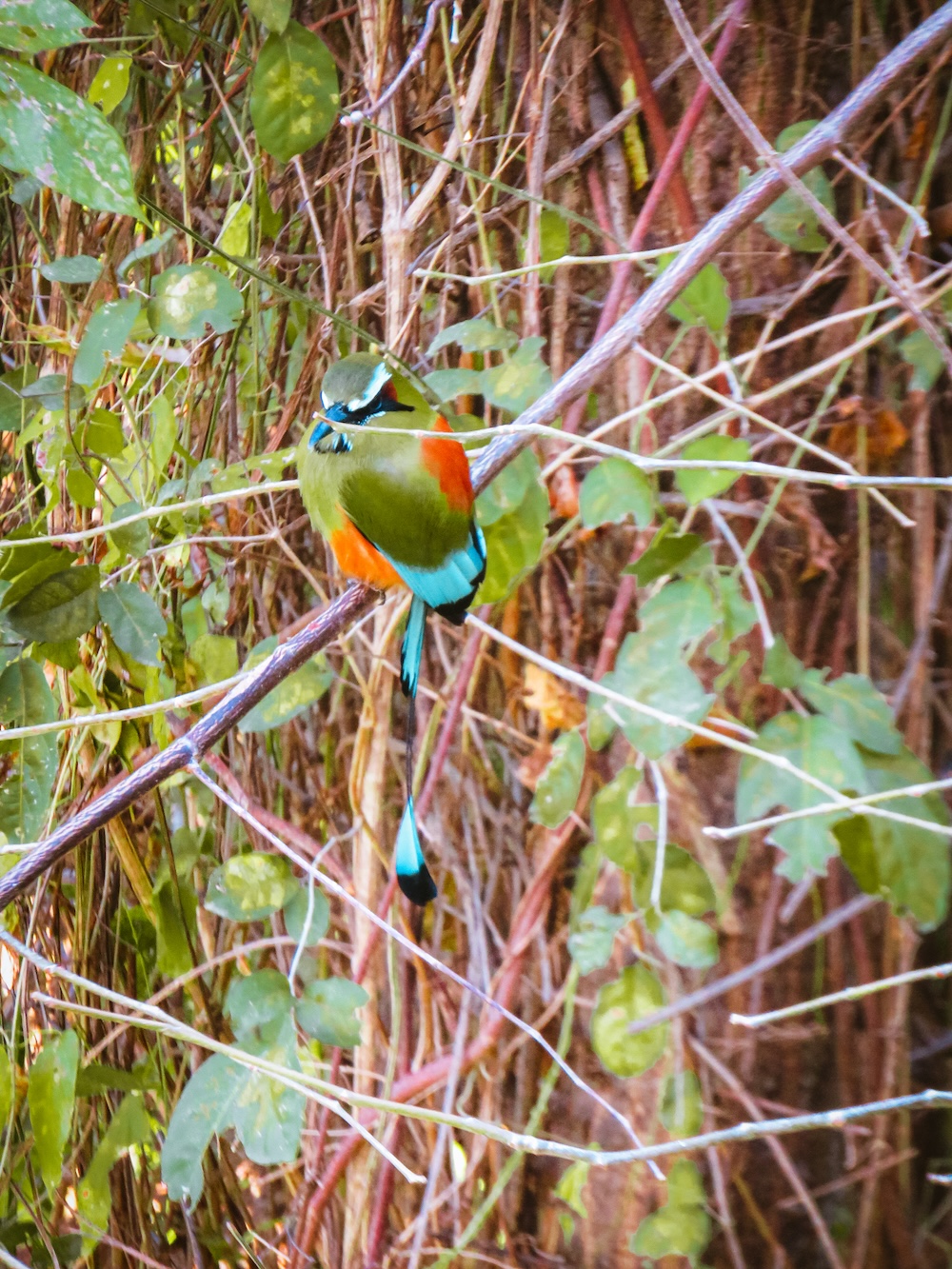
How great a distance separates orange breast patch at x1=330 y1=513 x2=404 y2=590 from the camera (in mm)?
995

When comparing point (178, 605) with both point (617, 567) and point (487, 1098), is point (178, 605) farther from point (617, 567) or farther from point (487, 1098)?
point (487, 1098)

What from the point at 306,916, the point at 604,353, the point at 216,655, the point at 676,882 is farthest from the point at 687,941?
the point at 216,655

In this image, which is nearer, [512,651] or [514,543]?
[514,543]

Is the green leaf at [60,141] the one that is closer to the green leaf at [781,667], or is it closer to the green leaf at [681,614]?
the green leaf at [681,614]

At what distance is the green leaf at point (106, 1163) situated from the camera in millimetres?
1162

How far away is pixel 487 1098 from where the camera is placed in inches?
42.4

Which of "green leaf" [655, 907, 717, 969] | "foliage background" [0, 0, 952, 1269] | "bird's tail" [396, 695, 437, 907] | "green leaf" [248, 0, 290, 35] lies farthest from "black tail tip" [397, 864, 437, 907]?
"green leaf" [248, 0, 290, 35]

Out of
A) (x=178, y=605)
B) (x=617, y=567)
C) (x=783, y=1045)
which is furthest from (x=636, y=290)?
(x=783, y=1045)

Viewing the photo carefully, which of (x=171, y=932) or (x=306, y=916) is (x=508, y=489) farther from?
(x=171, y=932)

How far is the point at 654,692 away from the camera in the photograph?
84 centimetres

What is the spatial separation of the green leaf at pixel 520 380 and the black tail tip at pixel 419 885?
0.43 metres

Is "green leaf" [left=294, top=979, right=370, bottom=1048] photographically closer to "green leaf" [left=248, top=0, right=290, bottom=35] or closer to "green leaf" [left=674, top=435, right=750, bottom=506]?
"green leaf" [left=674, top=435, right=750, bottom=506]

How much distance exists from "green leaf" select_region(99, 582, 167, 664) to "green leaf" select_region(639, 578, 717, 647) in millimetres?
501

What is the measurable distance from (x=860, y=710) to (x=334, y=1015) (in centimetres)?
54
